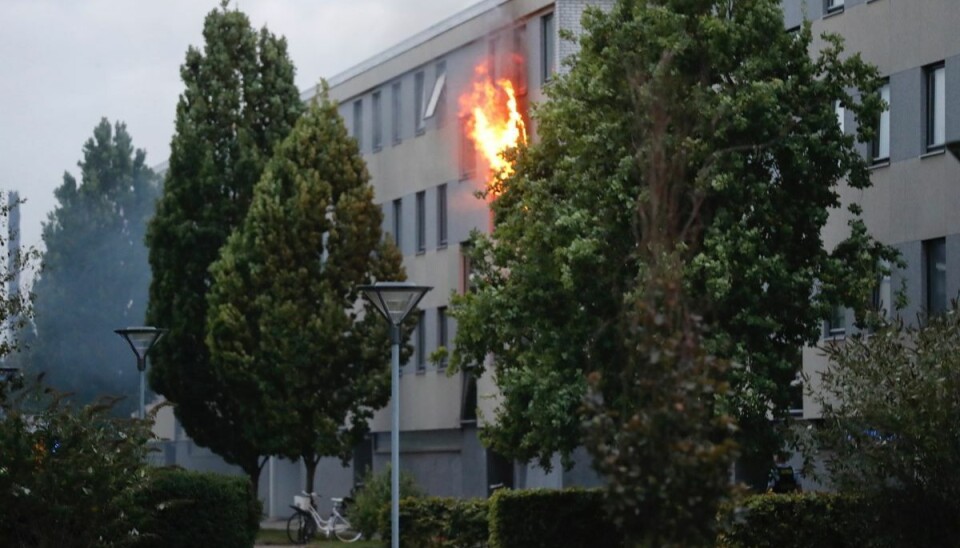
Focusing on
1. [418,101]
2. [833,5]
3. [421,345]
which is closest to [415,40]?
[418,101]

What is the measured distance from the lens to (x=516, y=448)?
1602 inches

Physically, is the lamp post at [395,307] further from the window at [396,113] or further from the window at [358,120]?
the window at [358,120]

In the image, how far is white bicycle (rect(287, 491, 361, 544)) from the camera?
5034cm

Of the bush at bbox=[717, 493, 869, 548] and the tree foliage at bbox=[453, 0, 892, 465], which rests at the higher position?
the tree foliage at bbox=[453, 0, 892, 465]

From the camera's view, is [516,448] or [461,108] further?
[461,108]

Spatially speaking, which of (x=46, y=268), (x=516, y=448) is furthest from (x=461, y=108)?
(x=46, y=268)

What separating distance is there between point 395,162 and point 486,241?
77.9ft

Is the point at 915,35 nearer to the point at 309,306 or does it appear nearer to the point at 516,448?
the point at 516,448

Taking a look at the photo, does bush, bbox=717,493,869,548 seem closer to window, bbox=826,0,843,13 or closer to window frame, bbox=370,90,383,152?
window, bbox=826,0,843,13

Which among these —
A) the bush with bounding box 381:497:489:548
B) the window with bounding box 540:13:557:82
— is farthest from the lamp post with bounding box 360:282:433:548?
the window with bounding box 540:13:557:82

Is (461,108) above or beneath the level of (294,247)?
above

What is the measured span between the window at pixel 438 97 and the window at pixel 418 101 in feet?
5.23

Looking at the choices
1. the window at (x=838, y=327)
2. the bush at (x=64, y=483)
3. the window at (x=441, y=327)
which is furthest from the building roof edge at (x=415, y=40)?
the bush at (x=64, y=483)

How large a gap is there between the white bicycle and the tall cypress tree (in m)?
4.65
